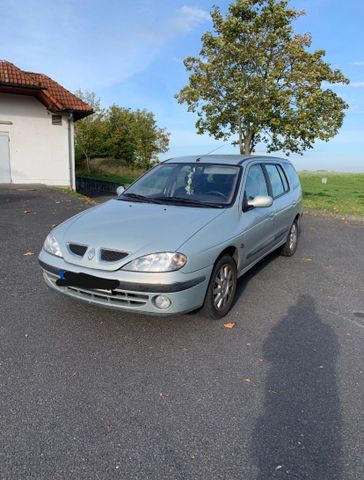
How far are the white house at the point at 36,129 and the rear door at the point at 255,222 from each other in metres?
12.5

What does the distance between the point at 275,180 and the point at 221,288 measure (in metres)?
2.58

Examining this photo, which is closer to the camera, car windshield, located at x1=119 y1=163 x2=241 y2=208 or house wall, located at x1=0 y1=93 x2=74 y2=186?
car windshield, located at x1=119 y1=163 x2=241 y2=208

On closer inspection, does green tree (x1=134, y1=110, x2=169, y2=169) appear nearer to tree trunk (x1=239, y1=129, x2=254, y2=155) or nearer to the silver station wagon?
tree trunk (x1=239, y1=129, x2=254, y2=155)

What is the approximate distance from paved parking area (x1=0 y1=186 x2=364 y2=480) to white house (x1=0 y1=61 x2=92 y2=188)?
1266cm

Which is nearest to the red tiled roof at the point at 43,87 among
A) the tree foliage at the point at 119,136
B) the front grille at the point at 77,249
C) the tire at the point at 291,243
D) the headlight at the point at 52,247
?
the tire at the point at 291,243

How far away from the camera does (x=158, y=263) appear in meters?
3.33

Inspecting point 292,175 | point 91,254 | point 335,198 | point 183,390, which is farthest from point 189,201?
point 335,198

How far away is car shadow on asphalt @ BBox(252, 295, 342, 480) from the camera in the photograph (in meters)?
2.20

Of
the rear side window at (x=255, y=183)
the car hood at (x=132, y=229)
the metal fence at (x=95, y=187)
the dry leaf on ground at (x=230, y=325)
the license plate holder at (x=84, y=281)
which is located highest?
the rear side window at (x=255, y=183)

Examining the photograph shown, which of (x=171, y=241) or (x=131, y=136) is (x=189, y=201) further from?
(x=131, y=136)

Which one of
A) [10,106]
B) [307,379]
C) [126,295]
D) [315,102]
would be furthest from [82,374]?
[10,106]

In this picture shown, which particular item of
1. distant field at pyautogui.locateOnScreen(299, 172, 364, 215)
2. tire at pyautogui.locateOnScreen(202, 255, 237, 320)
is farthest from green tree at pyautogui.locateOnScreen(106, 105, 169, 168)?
tire at pyautogui.locateOnScreen(202, 255, 237, 320)

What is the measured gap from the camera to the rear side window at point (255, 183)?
188 inches

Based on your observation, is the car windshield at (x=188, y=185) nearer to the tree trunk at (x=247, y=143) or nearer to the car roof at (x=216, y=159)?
the car roof at (x=216, y=159)
